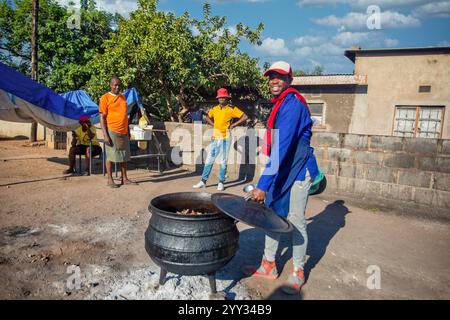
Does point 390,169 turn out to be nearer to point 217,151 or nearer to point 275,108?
point 217,151

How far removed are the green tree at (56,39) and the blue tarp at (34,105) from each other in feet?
26.0

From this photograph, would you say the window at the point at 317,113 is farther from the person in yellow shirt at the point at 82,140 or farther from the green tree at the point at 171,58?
the person in yellow shirt at the point at 82,140

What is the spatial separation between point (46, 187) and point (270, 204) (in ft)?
16.9

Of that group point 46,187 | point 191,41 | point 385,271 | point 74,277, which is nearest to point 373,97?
point 191,41

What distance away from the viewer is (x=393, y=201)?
6.14 metres

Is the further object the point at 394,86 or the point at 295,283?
the point at 394,86

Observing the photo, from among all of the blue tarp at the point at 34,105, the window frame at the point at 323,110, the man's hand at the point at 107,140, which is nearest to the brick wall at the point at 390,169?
the man's hand at the point at 107,140

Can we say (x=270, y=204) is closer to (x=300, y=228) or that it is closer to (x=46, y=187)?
(x=300, y=228)

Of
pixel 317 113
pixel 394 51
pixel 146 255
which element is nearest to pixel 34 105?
pixel 146 255

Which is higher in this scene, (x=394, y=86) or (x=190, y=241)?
(x=394, y=86)

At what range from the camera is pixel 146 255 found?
366 cm

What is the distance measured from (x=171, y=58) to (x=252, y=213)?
23.1 feet

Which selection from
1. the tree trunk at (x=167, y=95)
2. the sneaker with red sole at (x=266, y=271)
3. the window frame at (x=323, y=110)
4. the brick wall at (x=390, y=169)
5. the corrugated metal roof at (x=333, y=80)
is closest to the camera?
the sneaker with red sole at (x=266, y=271)

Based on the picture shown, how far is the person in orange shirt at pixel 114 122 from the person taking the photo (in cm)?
597
